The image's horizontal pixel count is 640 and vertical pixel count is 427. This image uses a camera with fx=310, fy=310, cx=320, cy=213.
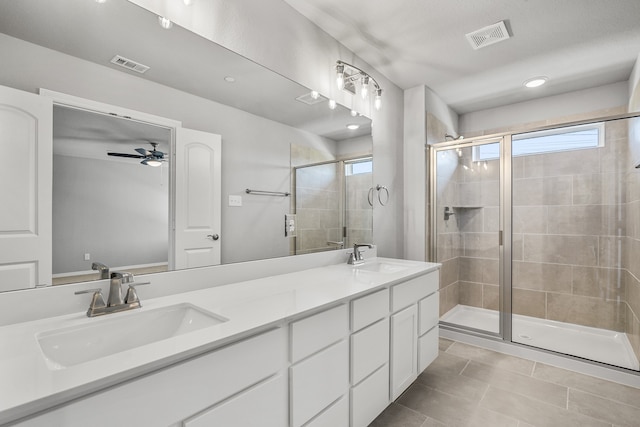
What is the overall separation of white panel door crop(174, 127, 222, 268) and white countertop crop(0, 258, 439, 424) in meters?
0.19

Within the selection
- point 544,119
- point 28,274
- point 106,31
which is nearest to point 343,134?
point 106,31

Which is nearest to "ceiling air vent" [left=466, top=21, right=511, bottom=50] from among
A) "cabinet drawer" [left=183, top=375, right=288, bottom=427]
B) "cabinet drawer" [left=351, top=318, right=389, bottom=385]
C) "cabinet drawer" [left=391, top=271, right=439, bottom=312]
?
"cabinet drawer" [left=391, top=271, right=439, bottom=312]

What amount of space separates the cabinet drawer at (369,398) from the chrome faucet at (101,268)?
46.5 inches

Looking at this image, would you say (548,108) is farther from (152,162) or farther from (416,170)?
(152,162)

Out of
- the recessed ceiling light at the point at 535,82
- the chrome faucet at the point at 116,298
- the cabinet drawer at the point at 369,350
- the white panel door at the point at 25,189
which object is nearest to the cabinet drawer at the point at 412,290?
the cabinet drawer at the point at 369,350

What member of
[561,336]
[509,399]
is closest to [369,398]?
[509,399]

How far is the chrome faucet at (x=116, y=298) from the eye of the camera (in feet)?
3.62

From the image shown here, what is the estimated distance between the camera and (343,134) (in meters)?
2.43

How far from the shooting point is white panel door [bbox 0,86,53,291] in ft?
3.31

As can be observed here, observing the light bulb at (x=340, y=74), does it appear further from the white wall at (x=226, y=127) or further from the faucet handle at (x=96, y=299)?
the faucet handle at (x=96, y=299)

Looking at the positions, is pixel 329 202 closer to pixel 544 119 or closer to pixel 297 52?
pixel 297 52

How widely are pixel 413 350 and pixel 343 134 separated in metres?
1.61

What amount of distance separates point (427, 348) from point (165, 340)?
1.82m

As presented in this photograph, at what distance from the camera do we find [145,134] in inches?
52.4
